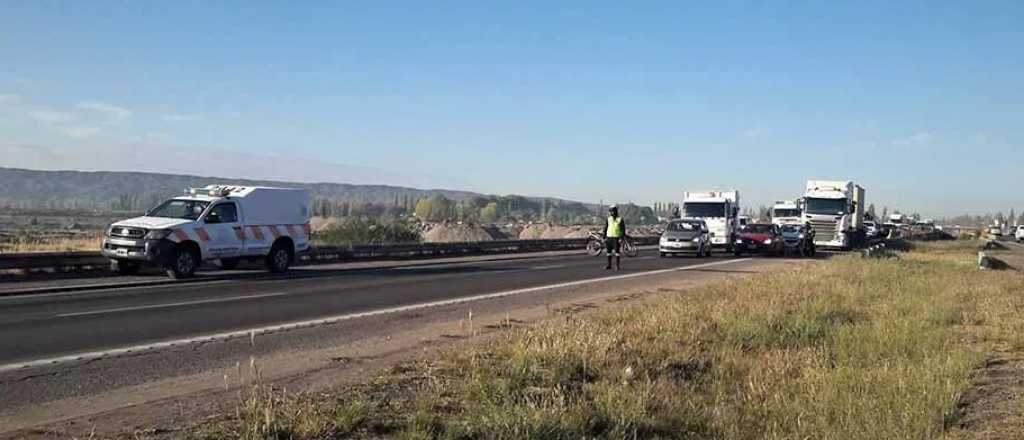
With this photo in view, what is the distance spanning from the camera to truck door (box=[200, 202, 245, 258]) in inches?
837

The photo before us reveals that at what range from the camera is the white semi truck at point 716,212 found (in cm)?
3997

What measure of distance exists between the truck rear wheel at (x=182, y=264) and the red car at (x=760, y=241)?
26042 millimetres

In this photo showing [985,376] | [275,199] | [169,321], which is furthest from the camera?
[275,199]

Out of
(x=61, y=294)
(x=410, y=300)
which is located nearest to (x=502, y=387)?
(x=410, y=300)

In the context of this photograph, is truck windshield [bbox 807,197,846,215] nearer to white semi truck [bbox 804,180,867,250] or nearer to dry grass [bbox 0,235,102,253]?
white semi truck [bbox 804,180,867,250]

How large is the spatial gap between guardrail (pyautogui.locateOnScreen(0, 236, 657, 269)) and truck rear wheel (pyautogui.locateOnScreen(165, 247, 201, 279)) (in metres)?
2.71

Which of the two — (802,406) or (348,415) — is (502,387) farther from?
(802,406)

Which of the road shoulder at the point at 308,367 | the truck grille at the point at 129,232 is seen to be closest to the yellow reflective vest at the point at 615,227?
the road shoulder at the point at 308,367

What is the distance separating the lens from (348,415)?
6.38m

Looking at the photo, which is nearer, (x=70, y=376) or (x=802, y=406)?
(x=802, y=406)

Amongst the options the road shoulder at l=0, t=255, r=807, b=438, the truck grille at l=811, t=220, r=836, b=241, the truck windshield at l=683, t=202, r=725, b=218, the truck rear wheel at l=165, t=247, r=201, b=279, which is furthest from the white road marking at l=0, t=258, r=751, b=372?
the truck grille at l=811, t=220, r=836, b=241

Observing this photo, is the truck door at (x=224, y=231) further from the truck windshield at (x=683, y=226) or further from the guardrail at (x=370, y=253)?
the truck windshield at (x=683, y=226)

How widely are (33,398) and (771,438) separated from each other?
6083 millimetres

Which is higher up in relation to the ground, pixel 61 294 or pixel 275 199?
pixel 275 199
